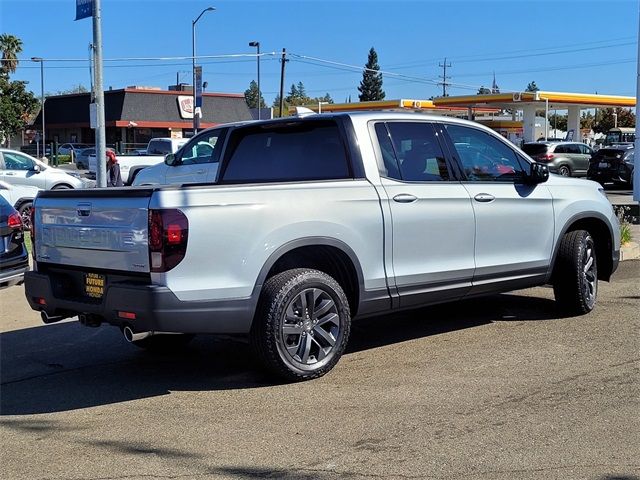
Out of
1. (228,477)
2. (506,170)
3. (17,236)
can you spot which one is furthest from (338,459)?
(17,236)

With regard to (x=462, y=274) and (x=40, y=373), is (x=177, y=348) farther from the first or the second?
(x=462, y=274)

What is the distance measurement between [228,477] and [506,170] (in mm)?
4283

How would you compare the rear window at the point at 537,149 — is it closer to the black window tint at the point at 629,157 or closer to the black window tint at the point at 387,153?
the black window tint at the point at 629,157

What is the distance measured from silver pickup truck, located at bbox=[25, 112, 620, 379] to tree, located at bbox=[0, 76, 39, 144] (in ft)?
159

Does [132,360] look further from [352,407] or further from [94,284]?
[352,407]

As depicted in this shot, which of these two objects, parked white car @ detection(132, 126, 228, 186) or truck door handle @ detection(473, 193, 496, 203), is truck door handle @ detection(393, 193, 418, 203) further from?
parked white car @ detection(132, 126, 228, 186)

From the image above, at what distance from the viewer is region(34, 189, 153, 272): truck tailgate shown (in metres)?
5.05

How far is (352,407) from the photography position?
509 centimetres

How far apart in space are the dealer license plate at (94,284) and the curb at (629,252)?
8.61 meters

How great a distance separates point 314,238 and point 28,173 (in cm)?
1584

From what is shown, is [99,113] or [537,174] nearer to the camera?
[537,174]

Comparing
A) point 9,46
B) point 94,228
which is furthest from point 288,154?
point 9,46

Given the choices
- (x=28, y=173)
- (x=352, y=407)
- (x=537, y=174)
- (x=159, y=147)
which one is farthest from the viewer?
(x=159, y=147)

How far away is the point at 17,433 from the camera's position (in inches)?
188
